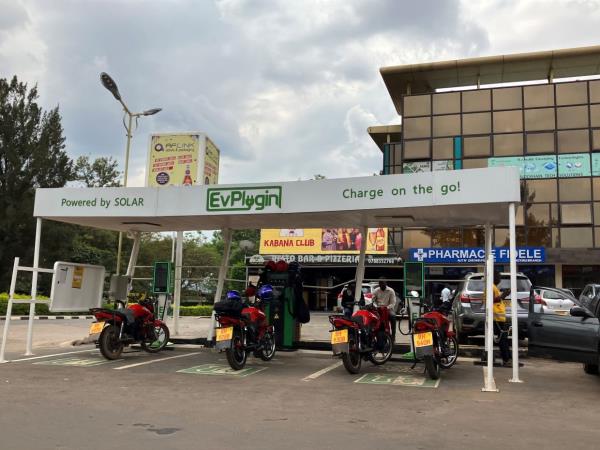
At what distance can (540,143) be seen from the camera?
27828mm

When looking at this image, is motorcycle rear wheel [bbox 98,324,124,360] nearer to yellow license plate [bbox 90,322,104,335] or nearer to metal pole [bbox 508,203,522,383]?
yellow license plate [bbox 90,322,104,335]

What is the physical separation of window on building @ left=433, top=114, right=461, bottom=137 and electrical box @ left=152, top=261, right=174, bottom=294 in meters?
20.5

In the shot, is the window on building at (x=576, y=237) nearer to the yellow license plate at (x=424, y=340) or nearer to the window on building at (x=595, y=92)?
the window on building at (x=595, y=92)

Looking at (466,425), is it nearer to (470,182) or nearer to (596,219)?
(470,182)

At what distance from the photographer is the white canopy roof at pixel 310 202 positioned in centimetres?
852

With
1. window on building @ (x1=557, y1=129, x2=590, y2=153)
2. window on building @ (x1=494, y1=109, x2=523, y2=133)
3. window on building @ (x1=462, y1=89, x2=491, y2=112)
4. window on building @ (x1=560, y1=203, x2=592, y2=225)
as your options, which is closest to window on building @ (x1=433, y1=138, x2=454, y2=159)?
window on building @ (x1=462, y1=89, x2=491, y2=112)

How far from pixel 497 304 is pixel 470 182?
8.88ft

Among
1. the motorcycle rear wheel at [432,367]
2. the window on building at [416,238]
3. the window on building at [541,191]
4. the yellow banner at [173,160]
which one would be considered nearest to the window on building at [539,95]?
the window on building at [541,191]

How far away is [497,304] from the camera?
32.4 feet

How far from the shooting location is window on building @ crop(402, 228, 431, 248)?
94.8 ft

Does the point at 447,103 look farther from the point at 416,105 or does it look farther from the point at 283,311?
the point at 283,311

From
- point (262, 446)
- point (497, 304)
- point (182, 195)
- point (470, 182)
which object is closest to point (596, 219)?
point (497, 304)

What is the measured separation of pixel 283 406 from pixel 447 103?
25.8 meters

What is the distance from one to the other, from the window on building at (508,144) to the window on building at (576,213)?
139 inches
